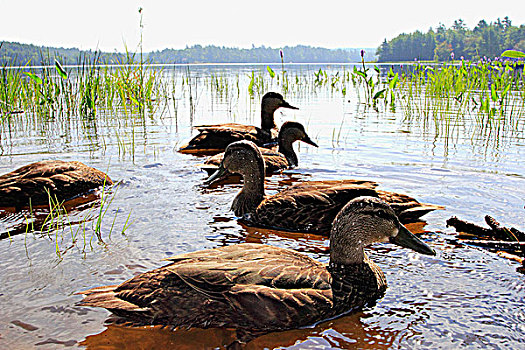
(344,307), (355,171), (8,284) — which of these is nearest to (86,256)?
(8,284)

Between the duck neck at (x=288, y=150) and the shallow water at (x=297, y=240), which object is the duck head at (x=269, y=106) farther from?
the duck neck at (x=288, y=150)

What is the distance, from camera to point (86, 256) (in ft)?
14.4

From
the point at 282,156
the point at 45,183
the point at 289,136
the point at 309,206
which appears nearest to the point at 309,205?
the point at 309,206

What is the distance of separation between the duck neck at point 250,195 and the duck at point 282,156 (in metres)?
1.44

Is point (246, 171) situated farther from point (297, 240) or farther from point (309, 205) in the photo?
point (297, 240)

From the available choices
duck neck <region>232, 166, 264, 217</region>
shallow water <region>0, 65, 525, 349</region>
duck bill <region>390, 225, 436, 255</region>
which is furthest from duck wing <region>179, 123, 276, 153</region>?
duck bill <region>390, 225, 436, 255</region>

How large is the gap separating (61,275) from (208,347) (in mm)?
1517

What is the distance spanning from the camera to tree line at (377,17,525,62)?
7138cm

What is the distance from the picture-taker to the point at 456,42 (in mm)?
90062

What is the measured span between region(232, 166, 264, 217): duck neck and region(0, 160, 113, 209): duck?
1.54 meters

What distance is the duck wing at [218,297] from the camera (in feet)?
10.6

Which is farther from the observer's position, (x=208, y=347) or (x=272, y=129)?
(x=272, y=129)

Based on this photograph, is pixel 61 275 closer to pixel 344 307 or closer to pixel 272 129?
pixel 344 307

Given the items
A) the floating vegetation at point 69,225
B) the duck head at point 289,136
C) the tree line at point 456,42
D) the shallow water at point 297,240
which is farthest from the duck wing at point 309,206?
the tree line at point 456,42
